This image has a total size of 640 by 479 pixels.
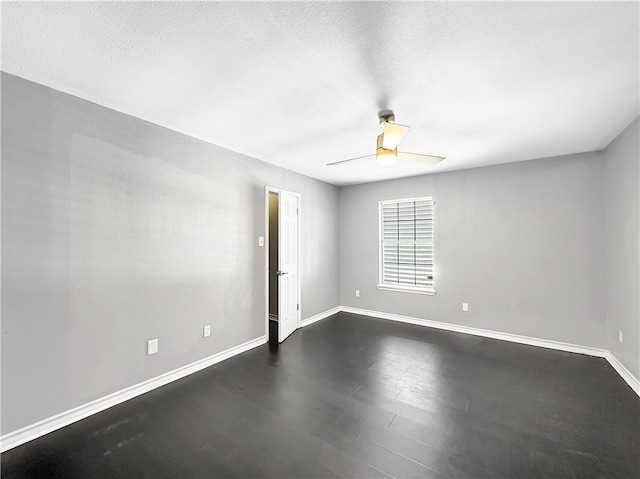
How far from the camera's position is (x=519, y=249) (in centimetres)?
376

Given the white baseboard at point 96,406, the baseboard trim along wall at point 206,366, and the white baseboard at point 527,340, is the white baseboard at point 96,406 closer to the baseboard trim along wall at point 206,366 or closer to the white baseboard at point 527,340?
the baseboard trim along wall at point 206,366

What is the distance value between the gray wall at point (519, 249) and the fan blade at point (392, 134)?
96.0 inches

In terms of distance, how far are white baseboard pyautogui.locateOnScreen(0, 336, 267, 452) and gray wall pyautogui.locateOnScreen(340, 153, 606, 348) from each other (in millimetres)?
3095

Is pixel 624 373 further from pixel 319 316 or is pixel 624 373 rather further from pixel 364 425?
pixel 319 316

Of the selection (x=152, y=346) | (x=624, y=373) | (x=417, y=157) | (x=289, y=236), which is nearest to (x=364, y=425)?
(x=152, y=346)

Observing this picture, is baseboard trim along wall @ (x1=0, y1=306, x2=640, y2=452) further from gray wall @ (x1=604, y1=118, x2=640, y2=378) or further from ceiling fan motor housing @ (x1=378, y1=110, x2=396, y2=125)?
ceiling fan motor housing @ (x1=378, y1=110, x2=396, y2=125)

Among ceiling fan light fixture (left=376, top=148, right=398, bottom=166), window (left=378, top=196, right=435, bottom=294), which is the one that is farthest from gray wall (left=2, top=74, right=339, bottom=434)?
window (left=378, top=196, right=435, bottom=294)

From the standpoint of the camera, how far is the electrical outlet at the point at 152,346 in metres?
2.54

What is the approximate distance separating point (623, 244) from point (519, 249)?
1025 mm

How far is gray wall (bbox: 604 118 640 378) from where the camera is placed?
2541 mm

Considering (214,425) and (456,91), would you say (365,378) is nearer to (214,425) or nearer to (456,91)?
(214,425)

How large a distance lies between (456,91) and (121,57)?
7.23 ft

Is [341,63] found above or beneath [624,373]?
above

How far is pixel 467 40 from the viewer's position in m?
1.51
